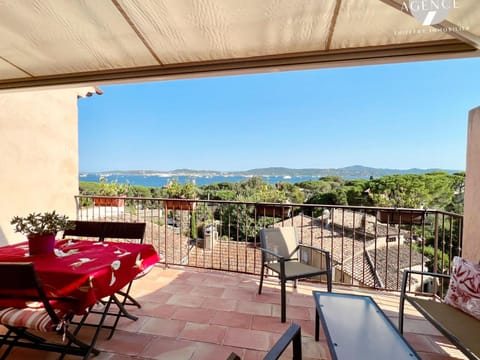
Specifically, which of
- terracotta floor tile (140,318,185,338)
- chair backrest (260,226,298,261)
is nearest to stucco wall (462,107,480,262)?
chair backrest (260,226,298,261)

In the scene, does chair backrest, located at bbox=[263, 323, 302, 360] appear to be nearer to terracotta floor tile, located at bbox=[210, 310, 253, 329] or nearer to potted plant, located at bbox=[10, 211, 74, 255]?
terracotta floor tile, located at bbox=[210, 310, 253, 329]

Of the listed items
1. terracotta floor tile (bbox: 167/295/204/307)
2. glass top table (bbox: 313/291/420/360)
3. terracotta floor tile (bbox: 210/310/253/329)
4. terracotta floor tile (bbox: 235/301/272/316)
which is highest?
glass top table (bbox: 313/291/420/360)

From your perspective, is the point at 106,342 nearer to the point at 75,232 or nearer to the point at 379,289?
the point at 75,232

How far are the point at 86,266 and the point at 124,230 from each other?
36.2 inches

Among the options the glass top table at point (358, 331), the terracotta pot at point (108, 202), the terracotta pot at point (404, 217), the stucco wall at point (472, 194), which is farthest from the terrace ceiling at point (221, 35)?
the terracotta pot at point (108, 202)

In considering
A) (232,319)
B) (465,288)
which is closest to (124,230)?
(232,319)

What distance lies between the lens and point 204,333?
6.72 feet

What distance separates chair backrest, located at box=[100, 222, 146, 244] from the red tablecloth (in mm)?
301

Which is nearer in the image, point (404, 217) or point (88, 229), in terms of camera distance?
point (88, 229)

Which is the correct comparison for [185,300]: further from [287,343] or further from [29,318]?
[287,343]

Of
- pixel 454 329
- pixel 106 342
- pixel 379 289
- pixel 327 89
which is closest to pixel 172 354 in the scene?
pixel 106 342

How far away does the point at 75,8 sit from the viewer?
167cm

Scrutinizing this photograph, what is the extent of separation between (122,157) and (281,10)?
1936 cm

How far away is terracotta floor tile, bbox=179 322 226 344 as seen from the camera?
1970 millimetres
